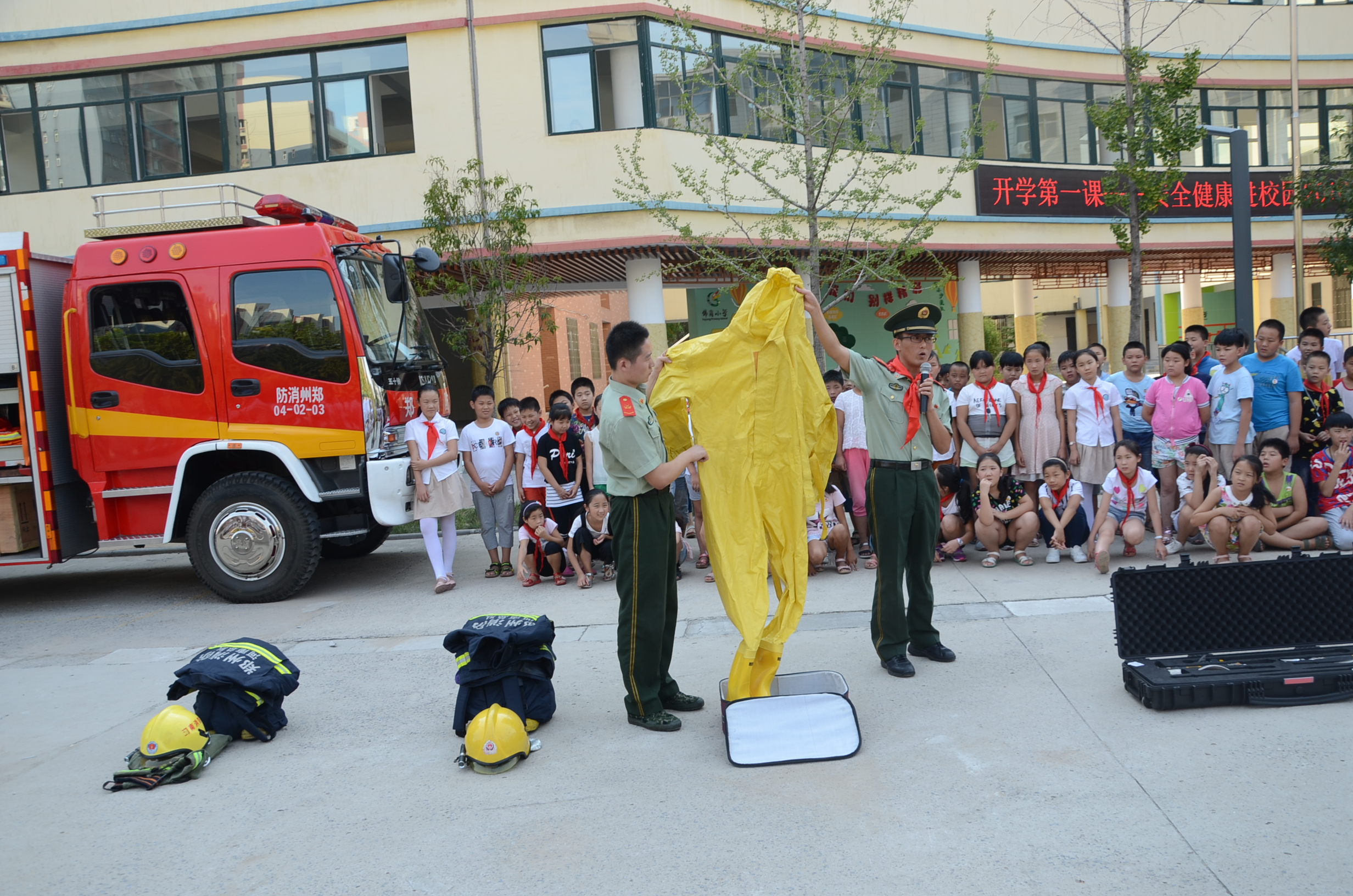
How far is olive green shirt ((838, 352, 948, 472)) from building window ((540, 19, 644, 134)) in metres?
10.2

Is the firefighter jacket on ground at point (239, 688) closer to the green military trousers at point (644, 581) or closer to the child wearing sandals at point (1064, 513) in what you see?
the green military trousers at point (644, 581)

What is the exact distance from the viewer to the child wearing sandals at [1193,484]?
7.21 metres

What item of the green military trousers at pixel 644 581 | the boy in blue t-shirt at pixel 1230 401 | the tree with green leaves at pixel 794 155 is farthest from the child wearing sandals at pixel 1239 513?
the tree with green leaves at pixel 794 155

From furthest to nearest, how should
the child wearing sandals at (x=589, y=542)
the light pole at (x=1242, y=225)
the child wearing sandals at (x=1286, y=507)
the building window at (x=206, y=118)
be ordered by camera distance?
the building window at (x=206, y=118)
the light pole at (x=1242, y=225)
the child wearing sandals at (x=589, y=542)
the child wearing sandals at (x=1286, y=507)

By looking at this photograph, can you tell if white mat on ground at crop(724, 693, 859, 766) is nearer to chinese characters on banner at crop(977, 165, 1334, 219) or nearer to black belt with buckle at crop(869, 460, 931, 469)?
black belt with buckle at crop(869, 460, 931, 469)

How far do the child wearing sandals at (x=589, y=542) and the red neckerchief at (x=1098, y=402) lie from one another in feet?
13.8

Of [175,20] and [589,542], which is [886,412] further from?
[175,20]

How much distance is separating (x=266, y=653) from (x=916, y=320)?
3925 mm

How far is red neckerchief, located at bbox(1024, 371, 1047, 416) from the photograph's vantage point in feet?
26.6

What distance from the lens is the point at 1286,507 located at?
7141mm

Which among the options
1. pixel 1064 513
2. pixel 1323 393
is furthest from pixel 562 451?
pixel 1323 393

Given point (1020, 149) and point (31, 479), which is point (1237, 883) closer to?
point (31, 479)

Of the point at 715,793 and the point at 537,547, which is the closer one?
the point at 715,793

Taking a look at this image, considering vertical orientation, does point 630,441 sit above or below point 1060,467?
above
